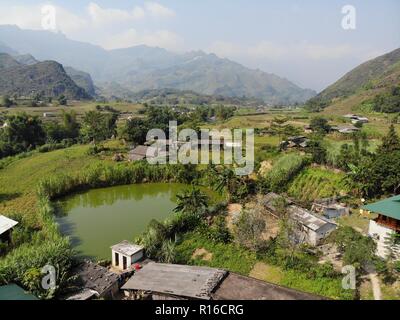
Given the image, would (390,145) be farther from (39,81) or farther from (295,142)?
(39,81)

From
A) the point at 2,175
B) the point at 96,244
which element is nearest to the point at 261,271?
the point at 96,244

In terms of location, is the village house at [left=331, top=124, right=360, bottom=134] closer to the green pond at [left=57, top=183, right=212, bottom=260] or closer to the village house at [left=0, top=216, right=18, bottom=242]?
the green pond at [left=57, top=183, right=212, bottom=260]

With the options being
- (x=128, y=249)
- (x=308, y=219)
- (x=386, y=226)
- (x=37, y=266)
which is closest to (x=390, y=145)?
(x=308, y=219)

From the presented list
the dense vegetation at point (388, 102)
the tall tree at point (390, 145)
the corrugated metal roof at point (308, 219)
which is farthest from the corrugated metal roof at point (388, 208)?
the dense vegetation at point (388, 102)

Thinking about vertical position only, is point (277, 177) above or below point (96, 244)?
above

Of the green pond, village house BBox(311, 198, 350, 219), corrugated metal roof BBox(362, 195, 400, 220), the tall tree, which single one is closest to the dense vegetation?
the tall tree
